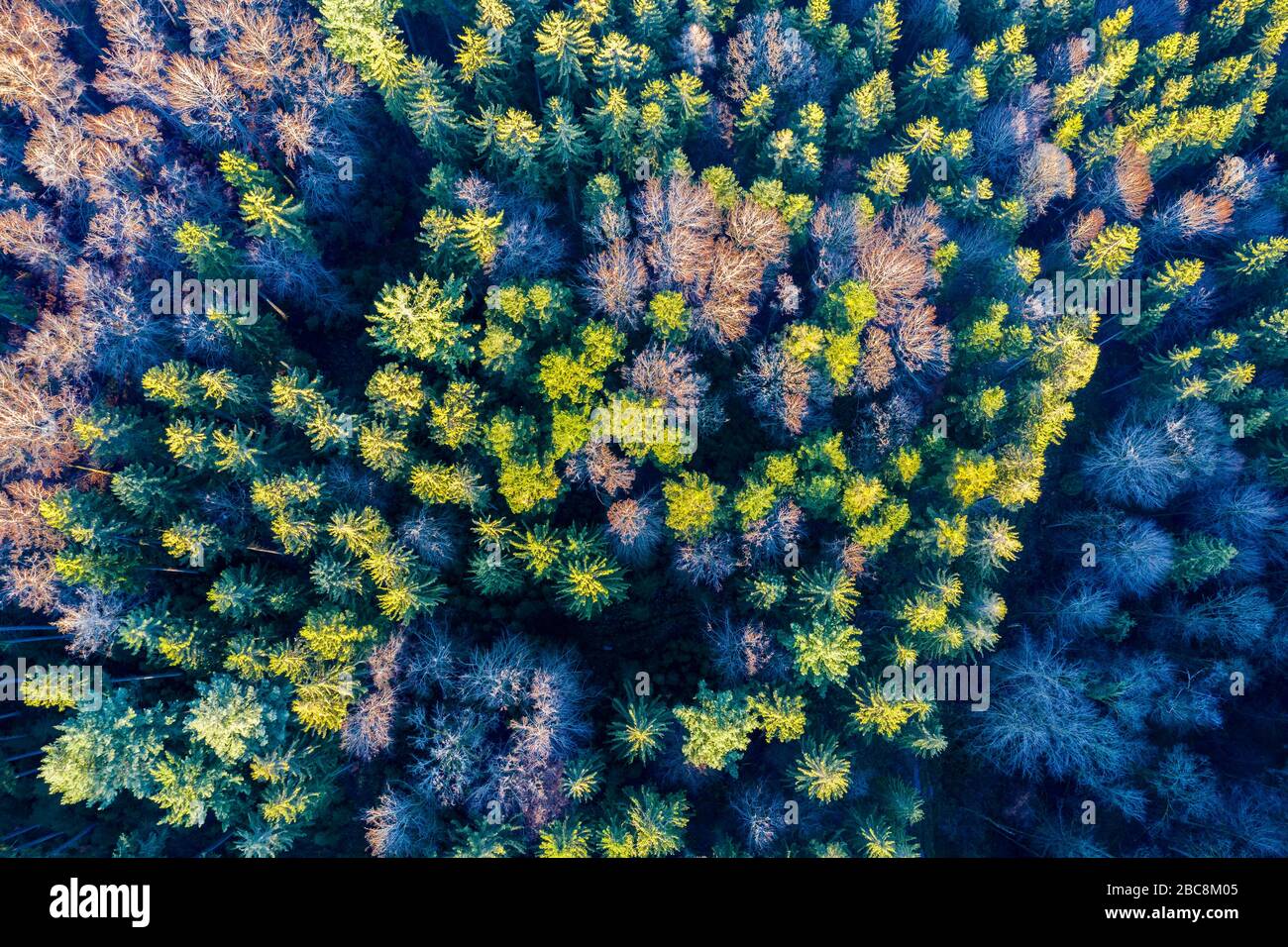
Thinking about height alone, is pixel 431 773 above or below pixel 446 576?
below

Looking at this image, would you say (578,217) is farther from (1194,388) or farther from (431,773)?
(1194,388)

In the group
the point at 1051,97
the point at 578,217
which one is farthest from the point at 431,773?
the point at 1051,97

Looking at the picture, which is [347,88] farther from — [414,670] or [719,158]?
[414,670]

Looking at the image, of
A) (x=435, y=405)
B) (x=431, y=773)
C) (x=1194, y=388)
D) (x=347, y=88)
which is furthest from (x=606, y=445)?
(x=1194, y=388)

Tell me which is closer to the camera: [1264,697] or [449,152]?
[449,152]
